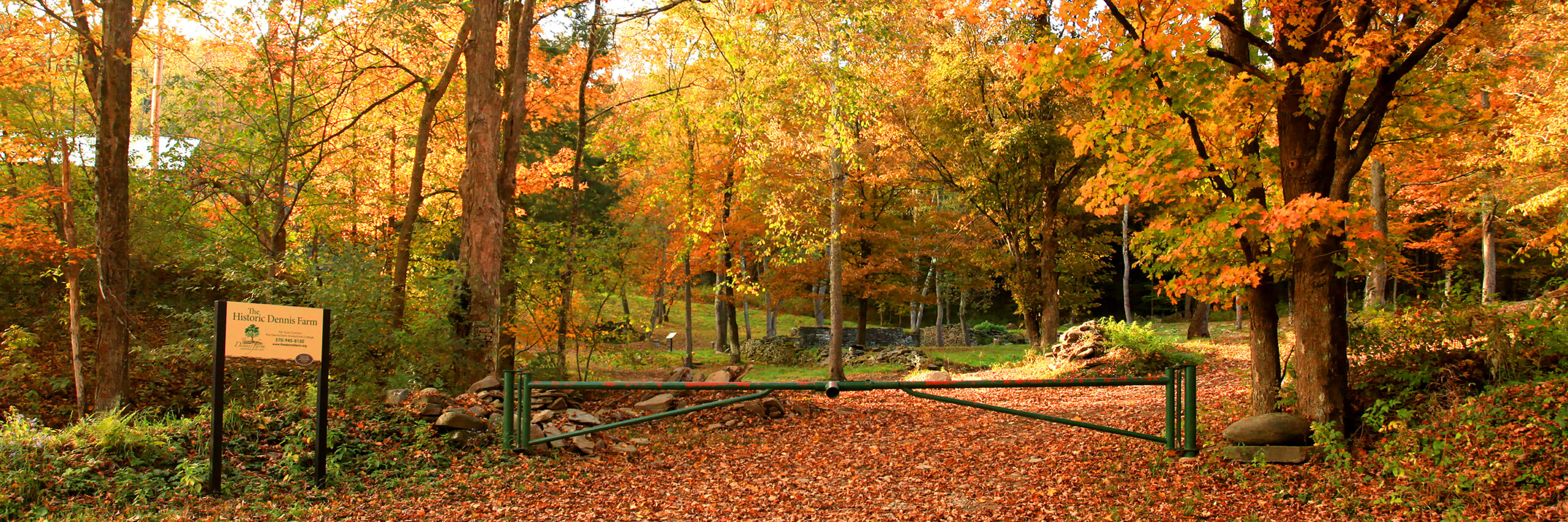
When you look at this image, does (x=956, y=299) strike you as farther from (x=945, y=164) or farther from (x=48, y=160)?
(x=48, y=160)

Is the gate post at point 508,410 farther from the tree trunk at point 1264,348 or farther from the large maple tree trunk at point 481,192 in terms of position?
the tree trunk at point 1264,348

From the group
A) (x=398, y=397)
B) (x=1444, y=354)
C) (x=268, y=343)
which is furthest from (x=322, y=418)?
(x=1444, y=354)

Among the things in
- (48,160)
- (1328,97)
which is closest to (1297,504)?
(1328,97)

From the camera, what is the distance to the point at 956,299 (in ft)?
117

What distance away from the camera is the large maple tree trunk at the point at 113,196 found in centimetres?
845

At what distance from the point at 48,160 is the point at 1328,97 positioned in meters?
15.5

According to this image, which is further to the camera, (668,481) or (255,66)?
(255,66)

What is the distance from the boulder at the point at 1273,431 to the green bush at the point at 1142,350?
23.3 ft

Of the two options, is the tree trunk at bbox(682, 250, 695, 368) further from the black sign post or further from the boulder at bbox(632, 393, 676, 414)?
the black sign post

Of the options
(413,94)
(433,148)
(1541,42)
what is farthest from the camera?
(433,148)

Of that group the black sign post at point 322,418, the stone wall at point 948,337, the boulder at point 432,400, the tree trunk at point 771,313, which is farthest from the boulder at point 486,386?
the stone wall at point 948,337

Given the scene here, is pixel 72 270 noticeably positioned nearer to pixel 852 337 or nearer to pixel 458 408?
pixel 458 408

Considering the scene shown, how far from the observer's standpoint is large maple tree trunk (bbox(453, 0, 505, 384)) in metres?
9.59

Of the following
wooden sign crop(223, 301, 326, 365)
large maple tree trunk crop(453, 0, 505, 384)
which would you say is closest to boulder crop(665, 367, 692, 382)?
large maple tree trunk crop(453, 0, 505, 384)
